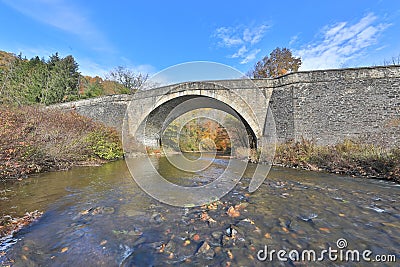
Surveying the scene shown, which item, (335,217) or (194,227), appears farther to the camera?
(335,217)

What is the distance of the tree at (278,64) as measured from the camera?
24.3 metres

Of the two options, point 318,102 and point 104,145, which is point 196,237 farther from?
point 318,102

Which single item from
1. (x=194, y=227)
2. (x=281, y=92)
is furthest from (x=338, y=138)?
(x=194, y=227)

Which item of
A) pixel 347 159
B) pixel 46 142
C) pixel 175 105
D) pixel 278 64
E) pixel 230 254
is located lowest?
pixel 230 254

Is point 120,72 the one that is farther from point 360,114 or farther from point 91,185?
point 360,114

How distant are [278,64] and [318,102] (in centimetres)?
1559

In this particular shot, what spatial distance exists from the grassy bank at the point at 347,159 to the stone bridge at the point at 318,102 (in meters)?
1.45

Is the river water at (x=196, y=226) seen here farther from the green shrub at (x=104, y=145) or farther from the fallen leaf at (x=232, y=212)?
the green shrub at (x=104, y=145)

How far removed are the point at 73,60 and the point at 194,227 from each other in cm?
3747

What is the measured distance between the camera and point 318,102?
1120cm

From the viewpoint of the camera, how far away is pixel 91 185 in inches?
257

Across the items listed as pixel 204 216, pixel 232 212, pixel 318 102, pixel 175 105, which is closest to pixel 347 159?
pixel 318 102

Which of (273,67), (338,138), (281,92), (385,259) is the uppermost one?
(273,67)

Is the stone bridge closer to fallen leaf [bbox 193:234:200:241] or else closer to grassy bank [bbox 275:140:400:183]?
grassy bank [bbox 275:140:400:183]
